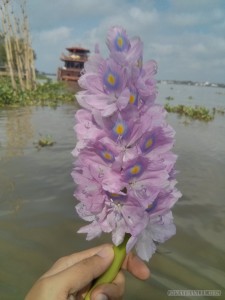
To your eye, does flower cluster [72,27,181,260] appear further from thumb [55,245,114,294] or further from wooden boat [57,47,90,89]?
wooden boat [57,47,90,89]

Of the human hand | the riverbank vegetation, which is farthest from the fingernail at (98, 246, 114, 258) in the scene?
the riverbank vegetation

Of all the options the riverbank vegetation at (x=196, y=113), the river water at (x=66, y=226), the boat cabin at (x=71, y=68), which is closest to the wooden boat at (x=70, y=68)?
the boat cabin at (x=71, y=68)

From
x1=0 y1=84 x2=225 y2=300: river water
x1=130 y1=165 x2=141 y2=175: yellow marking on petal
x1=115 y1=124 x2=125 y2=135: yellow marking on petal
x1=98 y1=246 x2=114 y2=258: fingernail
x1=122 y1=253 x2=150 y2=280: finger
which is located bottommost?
x1=0 y1=84 x2=225 y2=300: river water

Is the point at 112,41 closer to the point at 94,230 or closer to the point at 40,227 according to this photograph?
the point at 94,230

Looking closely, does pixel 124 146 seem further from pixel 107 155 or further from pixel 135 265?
pixel 135 265

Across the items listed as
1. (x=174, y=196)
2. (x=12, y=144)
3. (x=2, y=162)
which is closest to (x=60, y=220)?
(x=2, y=162)

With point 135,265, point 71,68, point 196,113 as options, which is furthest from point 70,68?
point 135,265
